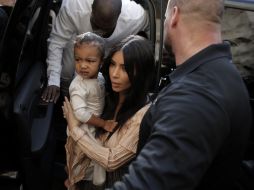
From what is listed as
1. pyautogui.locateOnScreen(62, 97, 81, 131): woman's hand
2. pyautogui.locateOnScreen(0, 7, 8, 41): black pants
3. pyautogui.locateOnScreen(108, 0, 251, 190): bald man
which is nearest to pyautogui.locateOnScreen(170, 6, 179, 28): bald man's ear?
pyautogui.locateOnScreen(108, 0, 251, 190): bald man

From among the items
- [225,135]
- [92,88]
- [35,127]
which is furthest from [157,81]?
[225,135]

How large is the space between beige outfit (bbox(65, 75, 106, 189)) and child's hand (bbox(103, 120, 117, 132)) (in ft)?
0.29

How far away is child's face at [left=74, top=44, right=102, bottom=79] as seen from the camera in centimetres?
247

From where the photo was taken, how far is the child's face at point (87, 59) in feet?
8.09

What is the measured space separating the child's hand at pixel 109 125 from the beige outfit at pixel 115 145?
0.06 metres

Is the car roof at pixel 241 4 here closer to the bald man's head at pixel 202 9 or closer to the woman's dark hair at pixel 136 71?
the woman's dark hair at pixel 136 71

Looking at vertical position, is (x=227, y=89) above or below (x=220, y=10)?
below

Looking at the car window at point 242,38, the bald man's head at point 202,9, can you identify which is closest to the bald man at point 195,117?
the bald man's head at point 202,9

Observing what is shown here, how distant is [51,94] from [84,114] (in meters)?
0.53

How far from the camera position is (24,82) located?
2.62 metres

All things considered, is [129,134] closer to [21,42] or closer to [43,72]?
[21,42]

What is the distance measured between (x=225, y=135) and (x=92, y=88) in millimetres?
1231

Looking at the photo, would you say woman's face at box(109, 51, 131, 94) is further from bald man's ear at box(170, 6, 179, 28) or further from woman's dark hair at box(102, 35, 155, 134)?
bald man's ear at box(170, 6, 179, 28)

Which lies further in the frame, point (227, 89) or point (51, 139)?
point (51, 139)
